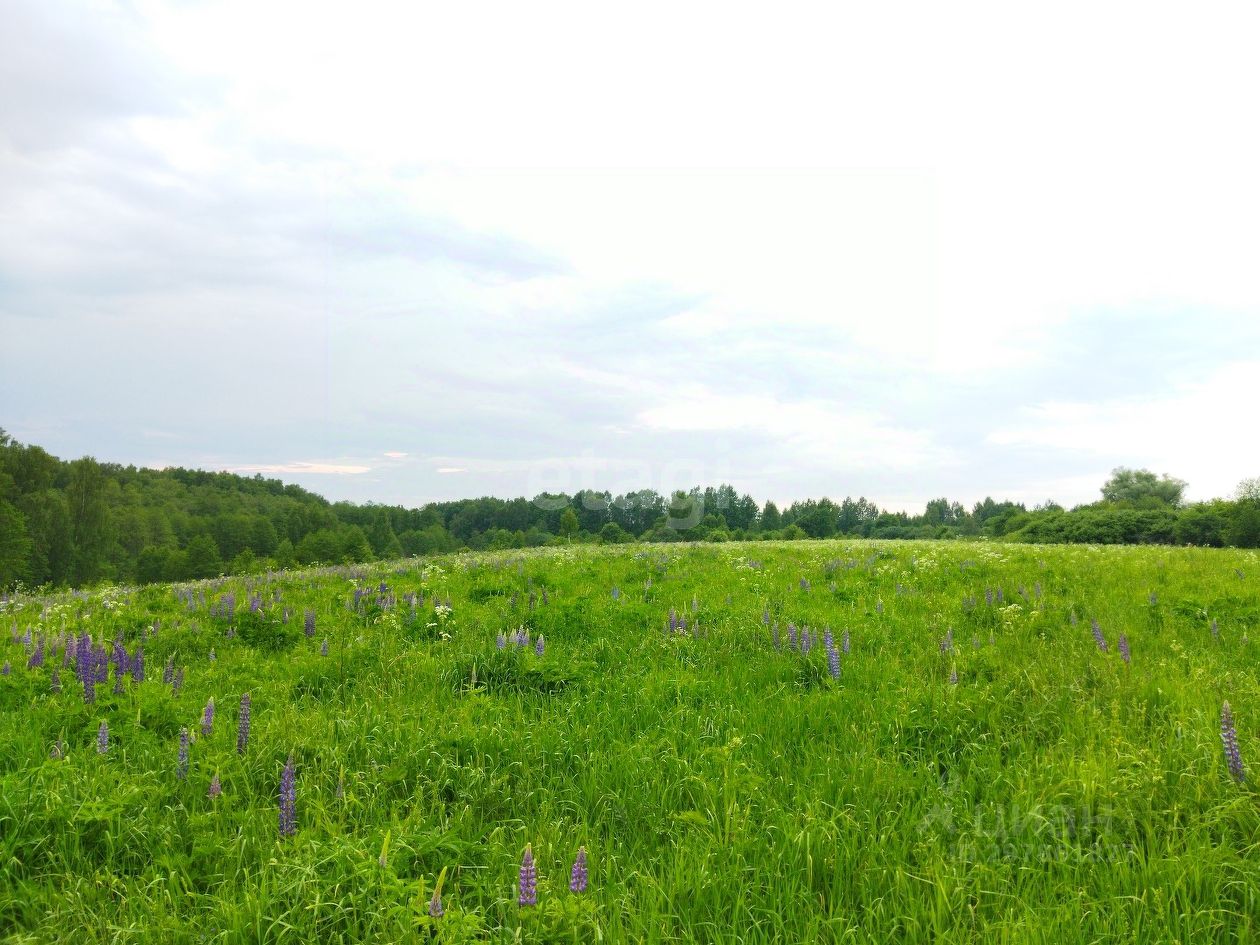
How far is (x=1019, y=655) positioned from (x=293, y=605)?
1012cm

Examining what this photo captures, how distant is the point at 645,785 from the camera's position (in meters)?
4.00

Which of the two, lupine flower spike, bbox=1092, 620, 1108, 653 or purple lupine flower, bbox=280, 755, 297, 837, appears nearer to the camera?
purple lupine flower, bbox=280, 755, 297, 837

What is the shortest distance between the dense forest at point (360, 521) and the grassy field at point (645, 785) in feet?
74.7

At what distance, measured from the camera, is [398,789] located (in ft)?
13.3

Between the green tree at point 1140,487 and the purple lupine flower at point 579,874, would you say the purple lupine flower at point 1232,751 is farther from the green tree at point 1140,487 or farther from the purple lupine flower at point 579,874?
the green tree at point 1140,487

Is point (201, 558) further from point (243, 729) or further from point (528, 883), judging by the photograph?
point (528, 883)

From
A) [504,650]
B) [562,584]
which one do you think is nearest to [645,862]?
[504,650]

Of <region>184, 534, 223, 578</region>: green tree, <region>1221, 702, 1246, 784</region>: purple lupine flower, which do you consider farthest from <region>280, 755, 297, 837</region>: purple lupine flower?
<region>184, 534, 223, 578</region>: green tree

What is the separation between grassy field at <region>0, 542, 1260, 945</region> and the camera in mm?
2850

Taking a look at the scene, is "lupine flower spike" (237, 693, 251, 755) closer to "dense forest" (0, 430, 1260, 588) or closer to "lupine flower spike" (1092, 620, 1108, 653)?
"lupine flower spike" (1092, 620, 1108, 653)

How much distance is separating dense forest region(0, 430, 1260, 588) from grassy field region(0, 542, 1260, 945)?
22.8 metres

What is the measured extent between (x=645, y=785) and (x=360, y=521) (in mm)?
141768

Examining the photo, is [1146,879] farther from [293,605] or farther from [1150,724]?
[293,605]

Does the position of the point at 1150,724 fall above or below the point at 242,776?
above
